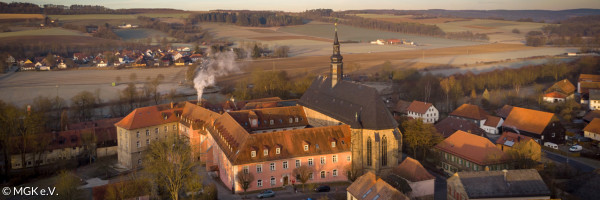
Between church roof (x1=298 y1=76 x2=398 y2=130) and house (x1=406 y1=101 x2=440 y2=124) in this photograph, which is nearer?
church roof (x1=298 y1=76 x2=398 y2=130)

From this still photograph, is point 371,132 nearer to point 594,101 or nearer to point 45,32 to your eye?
point 594,101

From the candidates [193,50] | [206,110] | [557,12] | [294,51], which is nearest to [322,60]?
[294,51]

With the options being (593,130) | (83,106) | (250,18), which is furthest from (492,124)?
(250,18)

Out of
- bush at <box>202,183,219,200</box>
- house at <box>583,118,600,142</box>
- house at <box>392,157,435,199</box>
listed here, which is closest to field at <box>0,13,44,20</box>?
bush at <box>202,183,219,200</box>

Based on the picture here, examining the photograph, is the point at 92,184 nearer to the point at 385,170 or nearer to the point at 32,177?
the point at 32,177

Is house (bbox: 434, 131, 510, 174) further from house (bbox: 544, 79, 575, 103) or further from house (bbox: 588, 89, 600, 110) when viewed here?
house (bbox: 544, 79, 575, 103)

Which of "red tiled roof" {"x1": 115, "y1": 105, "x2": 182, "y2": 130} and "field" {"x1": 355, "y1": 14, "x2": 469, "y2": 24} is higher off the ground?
"field" {"x1": 355, "y1": 14, "x2": 469, "y2": 24}

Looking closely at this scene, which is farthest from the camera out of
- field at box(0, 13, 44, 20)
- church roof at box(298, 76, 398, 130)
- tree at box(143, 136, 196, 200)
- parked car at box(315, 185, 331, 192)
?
field at box(0, 13, 44, 20)
